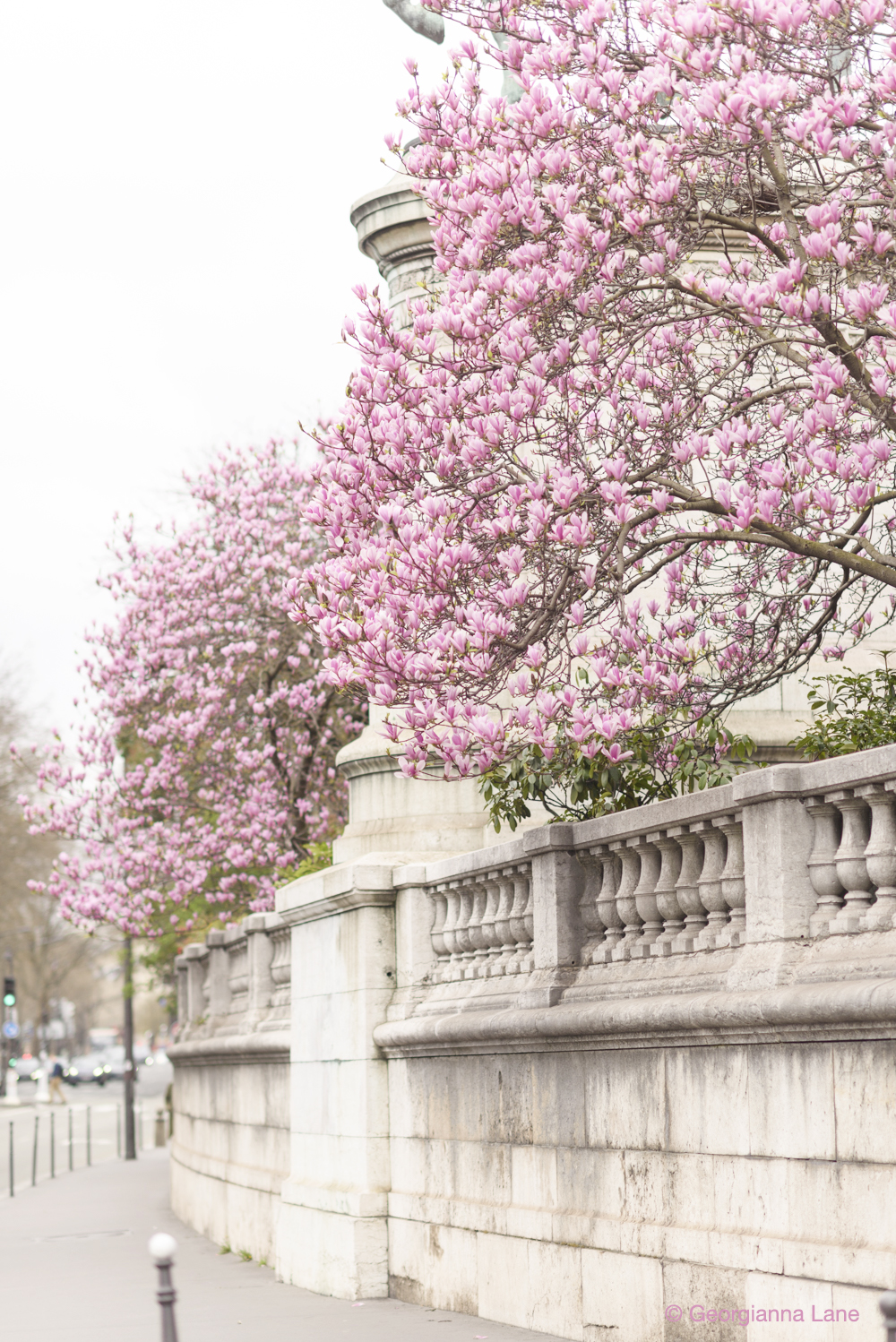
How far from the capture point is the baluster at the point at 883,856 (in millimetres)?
6613

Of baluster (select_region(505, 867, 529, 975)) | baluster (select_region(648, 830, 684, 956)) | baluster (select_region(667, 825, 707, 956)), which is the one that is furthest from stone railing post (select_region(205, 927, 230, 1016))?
baluster (select_region(667, 825, 707, 956))

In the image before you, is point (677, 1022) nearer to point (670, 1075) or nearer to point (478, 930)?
point (670, 1075)

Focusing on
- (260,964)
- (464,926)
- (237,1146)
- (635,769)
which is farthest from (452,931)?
(237,1146)

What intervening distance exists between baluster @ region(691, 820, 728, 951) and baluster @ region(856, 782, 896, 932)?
123 centimetres

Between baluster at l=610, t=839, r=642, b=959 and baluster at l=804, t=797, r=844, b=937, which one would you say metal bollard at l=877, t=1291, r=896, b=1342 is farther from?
baluster at l=610, t=839, r=642, b=959

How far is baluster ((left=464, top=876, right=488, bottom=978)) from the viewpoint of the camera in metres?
10.6

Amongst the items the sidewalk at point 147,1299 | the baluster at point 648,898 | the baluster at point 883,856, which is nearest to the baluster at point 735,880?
the baluster at point 648,898

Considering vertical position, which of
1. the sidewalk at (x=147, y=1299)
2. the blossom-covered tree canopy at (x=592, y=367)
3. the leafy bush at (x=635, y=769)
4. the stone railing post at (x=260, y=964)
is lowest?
the sidewalk at (x=147, y=1299)

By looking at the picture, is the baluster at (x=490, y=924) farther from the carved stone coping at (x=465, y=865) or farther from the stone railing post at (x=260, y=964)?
the stone railing post at (x=260, y=964)

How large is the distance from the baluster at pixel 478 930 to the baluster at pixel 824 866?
3.76m

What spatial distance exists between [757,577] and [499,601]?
191cm

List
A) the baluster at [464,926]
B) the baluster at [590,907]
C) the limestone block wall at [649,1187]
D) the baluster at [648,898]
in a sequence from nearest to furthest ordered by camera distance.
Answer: the limestone block wall at [649,1187]
the baluster at [648,898]
the baluster at [590,907]
the baluster at [464,926]

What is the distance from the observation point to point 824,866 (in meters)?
7.04

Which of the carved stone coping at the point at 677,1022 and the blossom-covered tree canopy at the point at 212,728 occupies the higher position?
the blossom-covered tree canopy at the point at 212,728
